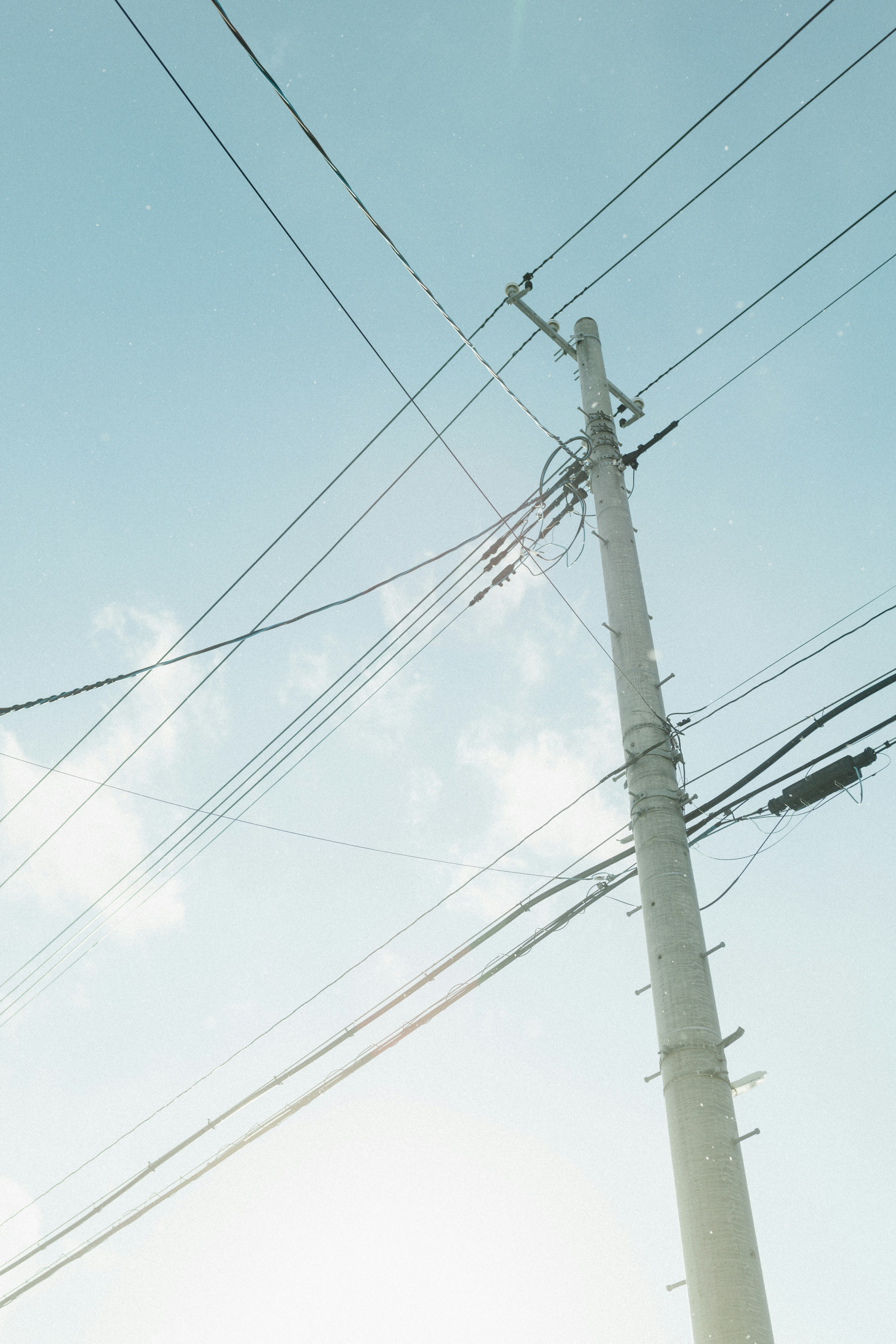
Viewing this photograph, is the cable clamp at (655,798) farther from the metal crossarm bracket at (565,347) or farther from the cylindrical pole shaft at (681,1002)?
the metal crossarm bracket at (565,347)

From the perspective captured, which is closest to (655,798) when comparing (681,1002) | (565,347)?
(681,1002)

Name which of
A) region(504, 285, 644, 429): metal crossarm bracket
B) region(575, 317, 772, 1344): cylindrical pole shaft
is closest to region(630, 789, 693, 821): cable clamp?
region(575, 317, 772, 1344): cylindrical pole shaft

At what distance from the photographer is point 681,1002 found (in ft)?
17.9

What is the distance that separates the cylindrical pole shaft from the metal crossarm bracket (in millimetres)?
1698

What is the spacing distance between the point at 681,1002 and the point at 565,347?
666 cm

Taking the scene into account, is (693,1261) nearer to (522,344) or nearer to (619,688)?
(619,688)

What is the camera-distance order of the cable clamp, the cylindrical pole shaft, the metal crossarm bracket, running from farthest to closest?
the metal crossarm bracket < the cable clamp < the cylindrical pole shaft

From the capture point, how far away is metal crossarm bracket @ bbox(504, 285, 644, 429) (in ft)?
30.9

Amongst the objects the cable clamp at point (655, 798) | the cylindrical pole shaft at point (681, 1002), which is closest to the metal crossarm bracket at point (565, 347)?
the cylindrical pole shaft at point (681, 1002)

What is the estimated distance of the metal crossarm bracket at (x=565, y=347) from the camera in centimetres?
942

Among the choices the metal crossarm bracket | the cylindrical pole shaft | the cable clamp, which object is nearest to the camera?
the cylindrical pole shaft

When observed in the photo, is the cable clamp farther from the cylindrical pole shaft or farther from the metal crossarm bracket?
the metal crossarm bracket

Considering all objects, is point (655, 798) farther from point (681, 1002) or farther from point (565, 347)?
point (565, 347)

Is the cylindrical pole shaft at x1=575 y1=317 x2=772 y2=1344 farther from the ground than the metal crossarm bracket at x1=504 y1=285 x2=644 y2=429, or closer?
closer
